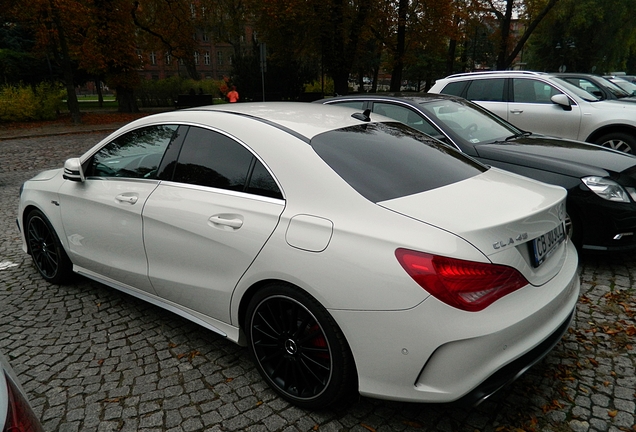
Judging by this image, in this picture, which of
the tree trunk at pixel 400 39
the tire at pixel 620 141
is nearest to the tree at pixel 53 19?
the tree trunk at pixel 400 39

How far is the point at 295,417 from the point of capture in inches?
103

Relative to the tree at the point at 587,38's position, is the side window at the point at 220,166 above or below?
below

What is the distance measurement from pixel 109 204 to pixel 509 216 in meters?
2.73

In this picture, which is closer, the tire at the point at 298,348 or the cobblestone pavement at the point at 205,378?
the tire at the point at 298,348

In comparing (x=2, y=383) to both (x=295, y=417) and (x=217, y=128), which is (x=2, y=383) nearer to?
(x=295, y=417)

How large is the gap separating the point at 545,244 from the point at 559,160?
94.1 inches

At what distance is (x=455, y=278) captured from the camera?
2.08 meters

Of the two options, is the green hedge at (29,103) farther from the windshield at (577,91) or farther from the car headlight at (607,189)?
the car headlight at (607,189)

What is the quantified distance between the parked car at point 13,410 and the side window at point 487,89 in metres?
8.17

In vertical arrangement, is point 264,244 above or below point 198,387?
above

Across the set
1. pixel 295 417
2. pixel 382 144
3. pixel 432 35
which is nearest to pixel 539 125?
pixel 382 144

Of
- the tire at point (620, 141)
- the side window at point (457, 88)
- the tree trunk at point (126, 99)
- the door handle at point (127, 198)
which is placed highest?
the side window at point (457, 88)

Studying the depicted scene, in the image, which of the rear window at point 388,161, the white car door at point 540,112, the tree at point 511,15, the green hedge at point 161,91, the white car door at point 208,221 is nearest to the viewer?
the rear window at point 388,161

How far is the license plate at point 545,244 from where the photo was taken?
2.38 metres
